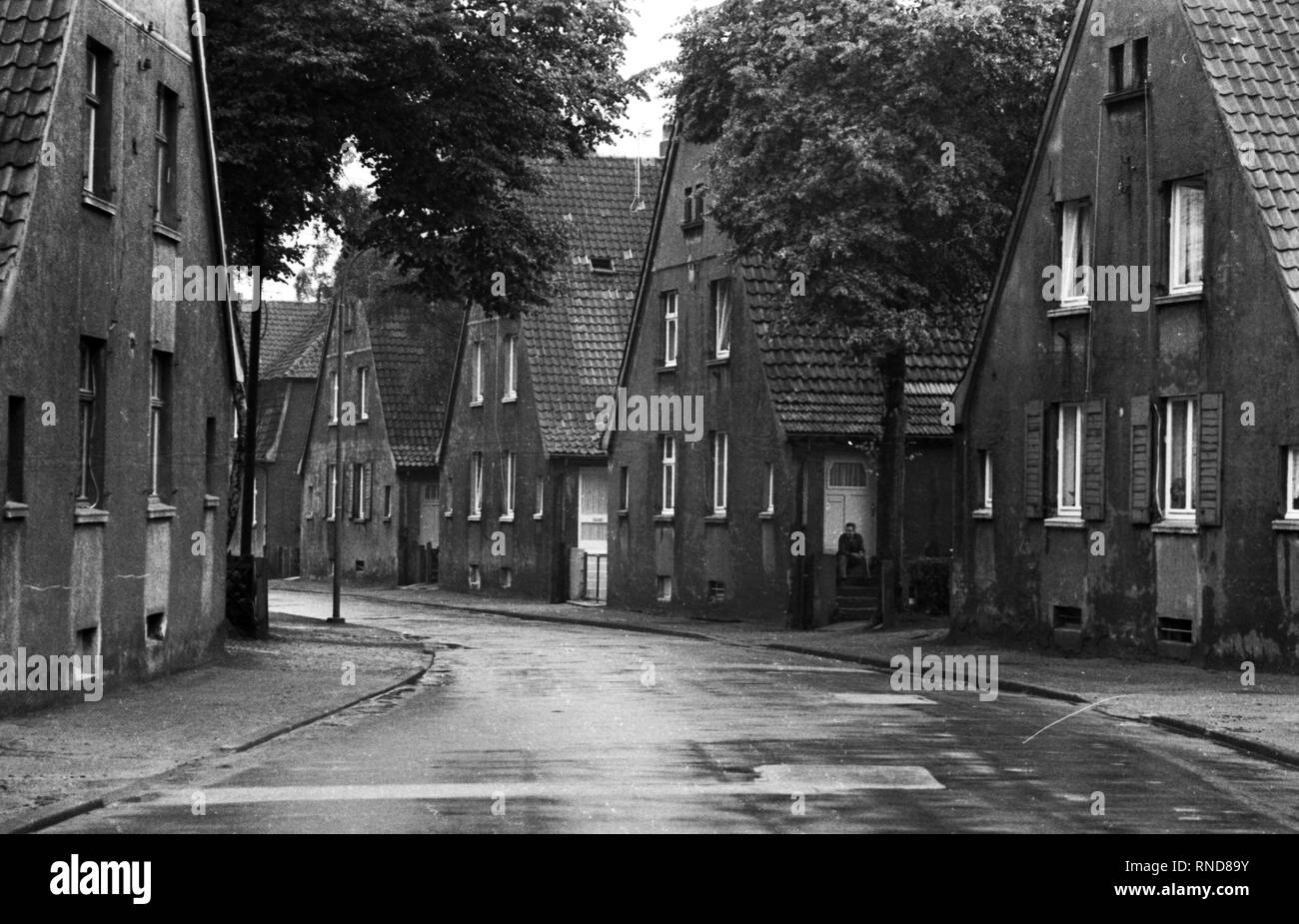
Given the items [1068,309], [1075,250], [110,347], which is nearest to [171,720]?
[110,347]

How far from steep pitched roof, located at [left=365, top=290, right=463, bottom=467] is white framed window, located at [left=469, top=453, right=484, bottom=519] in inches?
241

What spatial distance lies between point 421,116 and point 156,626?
998 cm

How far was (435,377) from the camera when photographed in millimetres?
71125

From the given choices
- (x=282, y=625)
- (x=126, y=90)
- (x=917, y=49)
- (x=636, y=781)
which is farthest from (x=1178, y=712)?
(x=282, y=625)

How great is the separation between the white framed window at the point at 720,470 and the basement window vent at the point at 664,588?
3.35m

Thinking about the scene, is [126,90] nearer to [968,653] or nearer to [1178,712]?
[1178,712]

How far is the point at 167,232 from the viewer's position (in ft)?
86.1

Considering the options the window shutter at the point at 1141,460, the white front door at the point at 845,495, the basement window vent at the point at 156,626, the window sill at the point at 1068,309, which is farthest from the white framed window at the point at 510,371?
the basement window vent at the point at 156,626

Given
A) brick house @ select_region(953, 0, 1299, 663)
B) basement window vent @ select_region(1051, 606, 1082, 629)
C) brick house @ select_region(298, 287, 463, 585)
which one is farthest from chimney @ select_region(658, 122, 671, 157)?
basement window vent @ select_region(1051, 606, 1082, 629)

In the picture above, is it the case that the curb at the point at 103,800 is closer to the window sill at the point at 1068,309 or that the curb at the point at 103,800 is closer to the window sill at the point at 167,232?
the window sill at the point at 167,232

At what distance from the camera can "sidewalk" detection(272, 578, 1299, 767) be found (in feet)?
66.6

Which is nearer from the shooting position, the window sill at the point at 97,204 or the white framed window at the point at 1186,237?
the window sill at the point at 97,204

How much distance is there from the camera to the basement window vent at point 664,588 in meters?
50.0

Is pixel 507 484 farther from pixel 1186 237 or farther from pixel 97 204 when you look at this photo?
pixel 97 204
